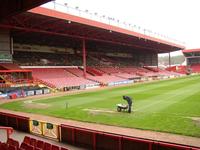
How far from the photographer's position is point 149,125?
15703mm

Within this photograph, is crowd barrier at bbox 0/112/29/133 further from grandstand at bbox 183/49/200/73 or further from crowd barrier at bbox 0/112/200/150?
grandstand at bbox 183/49/200/73

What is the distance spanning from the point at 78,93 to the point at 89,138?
82.4 feet

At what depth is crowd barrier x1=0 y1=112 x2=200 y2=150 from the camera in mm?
10281

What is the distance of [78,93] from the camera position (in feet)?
123

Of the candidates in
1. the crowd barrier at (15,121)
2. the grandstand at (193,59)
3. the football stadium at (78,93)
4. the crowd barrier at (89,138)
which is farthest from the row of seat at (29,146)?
the grandstand at (193,59)

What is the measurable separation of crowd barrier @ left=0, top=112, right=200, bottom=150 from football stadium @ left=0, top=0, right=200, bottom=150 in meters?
0.04

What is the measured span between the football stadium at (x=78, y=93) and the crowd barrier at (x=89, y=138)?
0.04m

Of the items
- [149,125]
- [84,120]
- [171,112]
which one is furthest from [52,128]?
[171,112]

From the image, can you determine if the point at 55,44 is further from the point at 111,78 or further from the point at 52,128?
the point at 52,128

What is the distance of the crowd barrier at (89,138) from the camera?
405 inches

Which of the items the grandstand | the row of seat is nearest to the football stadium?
the row of seat

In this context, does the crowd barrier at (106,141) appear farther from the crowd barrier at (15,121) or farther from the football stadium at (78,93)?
the crowd barrier at (15,121)

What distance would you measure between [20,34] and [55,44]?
43.5 feet

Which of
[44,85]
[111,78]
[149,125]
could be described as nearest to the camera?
[149,125]
